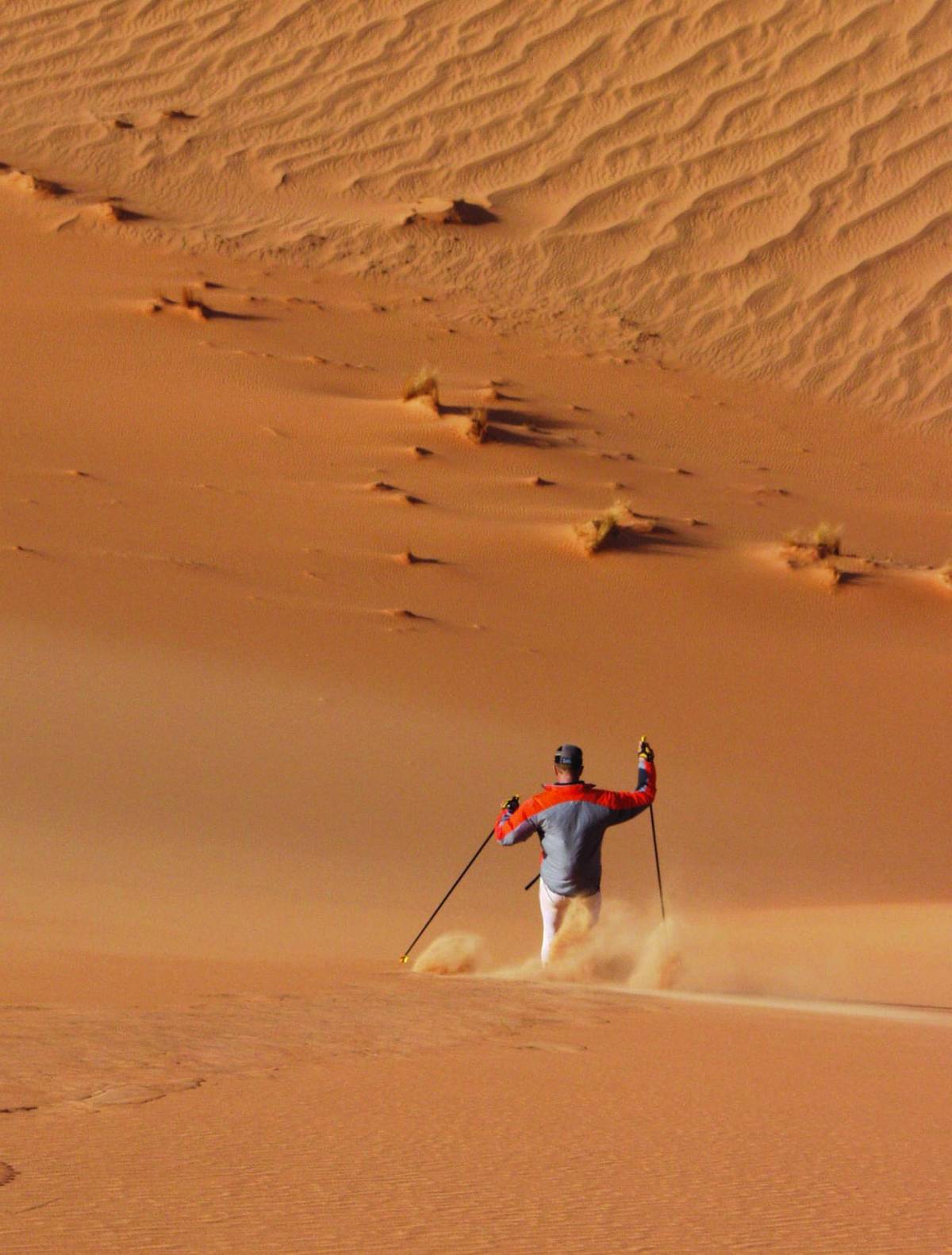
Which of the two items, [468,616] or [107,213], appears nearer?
[468,616]

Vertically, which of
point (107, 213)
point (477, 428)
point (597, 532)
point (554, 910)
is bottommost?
point (554, 910)

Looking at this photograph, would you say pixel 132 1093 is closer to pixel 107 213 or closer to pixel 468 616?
pixel 468 616

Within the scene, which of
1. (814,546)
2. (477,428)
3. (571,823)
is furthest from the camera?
(477,428)

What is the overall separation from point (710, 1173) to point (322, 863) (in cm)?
603

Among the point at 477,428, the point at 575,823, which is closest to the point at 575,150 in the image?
the point at 477,428

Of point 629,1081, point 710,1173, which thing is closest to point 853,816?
point 629,1081

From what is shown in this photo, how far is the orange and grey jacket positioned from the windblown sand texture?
0.83 ft

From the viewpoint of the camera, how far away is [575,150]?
74.6 feet

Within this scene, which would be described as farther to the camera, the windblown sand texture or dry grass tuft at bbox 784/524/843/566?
dry grass tuft at bbox 784/524/843/566

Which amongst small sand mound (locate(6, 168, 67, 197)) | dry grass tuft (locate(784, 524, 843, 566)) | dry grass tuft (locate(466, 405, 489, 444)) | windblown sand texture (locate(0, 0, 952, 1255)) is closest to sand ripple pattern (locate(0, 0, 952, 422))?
windblown sand texture (locate(0, 0, 952, 1255))

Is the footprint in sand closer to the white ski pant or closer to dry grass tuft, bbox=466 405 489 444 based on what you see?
the white ski pant

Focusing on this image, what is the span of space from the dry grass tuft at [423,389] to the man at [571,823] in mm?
9043

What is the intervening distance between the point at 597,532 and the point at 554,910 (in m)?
6.50

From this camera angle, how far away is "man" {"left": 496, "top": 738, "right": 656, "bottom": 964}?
25.6ft
